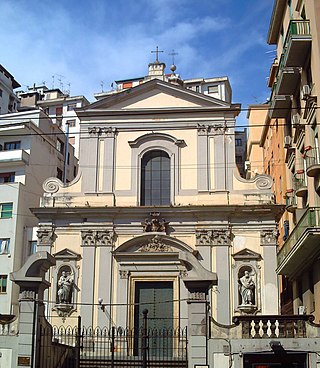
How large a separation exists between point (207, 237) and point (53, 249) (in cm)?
721

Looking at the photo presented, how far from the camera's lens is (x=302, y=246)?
19844 millimetres

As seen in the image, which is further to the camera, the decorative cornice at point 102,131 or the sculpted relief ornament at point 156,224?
the decorative cornice at point 102,131

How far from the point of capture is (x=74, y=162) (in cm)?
4541

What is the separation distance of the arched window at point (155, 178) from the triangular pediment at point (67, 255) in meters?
3.98

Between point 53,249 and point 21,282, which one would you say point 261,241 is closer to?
point 53,249

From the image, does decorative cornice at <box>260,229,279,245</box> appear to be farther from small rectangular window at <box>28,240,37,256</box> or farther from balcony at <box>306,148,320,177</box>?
small rectangular window at <box>28,240,37,256</box>

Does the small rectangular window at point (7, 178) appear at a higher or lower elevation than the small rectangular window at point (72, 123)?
lower

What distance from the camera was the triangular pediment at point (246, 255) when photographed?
85.8 feet

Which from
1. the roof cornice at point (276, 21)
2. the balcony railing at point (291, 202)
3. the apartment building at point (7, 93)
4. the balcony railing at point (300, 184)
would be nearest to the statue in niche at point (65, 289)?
the balcony railing at point (291, 202)

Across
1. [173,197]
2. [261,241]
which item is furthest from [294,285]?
[173,197]

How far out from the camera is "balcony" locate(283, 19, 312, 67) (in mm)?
20781

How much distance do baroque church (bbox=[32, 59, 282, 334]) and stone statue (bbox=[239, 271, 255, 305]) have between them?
1.7 inches

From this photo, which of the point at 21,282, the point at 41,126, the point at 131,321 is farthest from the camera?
the point at 41,126

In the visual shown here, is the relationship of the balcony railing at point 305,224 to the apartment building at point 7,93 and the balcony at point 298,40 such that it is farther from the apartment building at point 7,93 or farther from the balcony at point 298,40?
the apartment building at point 7,93
